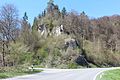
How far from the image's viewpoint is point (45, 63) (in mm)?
78062

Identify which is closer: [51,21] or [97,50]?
[97,50]

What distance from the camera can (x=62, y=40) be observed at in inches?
3452

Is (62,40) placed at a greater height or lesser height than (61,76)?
greater

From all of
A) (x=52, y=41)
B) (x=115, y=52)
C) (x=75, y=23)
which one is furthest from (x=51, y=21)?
(x=115, y=52)

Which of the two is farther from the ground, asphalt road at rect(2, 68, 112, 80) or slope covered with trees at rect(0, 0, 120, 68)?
slope covered with trees at rect(0, 0, 120, 68)

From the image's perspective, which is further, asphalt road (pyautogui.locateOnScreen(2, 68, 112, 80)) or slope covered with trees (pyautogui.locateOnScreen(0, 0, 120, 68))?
slope covered with trees (pyautogui.locateOnScreen(0, 0, 120, 68))

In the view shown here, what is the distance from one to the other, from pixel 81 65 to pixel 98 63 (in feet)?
31.2

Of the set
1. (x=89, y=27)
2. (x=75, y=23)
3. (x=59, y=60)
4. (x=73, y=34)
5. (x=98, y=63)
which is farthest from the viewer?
(x=89, y=27)

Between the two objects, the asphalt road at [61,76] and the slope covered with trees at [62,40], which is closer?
the asphalt road at [61,76]

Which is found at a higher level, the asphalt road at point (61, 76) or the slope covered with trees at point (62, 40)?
the slope covered with trees at point (62, 40)

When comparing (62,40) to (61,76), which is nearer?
(61,76)

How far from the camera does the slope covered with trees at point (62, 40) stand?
48.7 meters

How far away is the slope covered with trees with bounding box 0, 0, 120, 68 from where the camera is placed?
48.7 meters

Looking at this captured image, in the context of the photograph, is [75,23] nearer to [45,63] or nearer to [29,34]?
[29,34]
